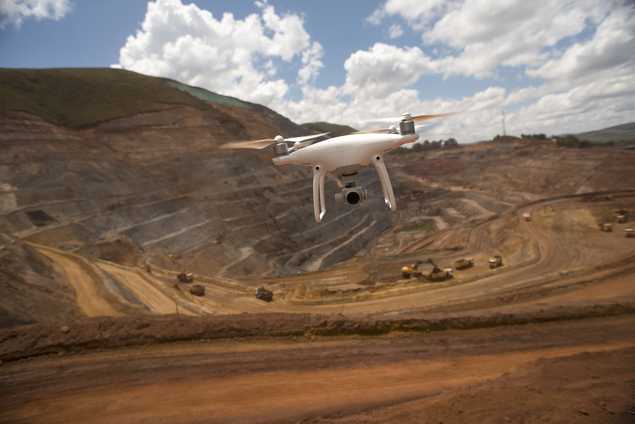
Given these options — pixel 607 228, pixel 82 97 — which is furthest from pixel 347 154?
pixel 82 97

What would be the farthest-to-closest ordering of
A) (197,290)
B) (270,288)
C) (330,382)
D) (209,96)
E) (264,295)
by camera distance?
1. (209,96)
2. (270,288)
3. (264,295)
4. (197,290)
5. (330,382)

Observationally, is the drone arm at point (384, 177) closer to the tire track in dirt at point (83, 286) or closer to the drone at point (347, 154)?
the drone at point (347, 154)

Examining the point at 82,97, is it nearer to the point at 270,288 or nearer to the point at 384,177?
the point at 270,288

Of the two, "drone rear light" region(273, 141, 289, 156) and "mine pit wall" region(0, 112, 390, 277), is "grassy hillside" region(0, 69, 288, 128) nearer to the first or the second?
Result: "mine pit wall" region(0, 112, 390, 277)

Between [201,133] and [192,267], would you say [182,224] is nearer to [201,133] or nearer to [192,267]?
[192,267]

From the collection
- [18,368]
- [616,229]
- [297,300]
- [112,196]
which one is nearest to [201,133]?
[112,196]

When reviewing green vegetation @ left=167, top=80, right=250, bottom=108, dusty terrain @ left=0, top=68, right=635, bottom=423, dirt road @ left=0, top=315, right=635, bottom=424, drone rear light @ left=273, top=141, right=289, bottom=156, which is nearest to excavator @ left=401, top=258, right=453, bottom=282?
dusty terrain @ left=0, top=68, right=635, bottom=423

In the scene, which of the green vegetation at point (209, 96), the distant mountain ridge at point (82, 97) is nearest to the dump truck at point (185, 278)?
the distant mountain ridge at point (82, 97)

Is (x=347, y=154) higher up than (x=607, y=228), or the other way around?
(x=347, y=154)
